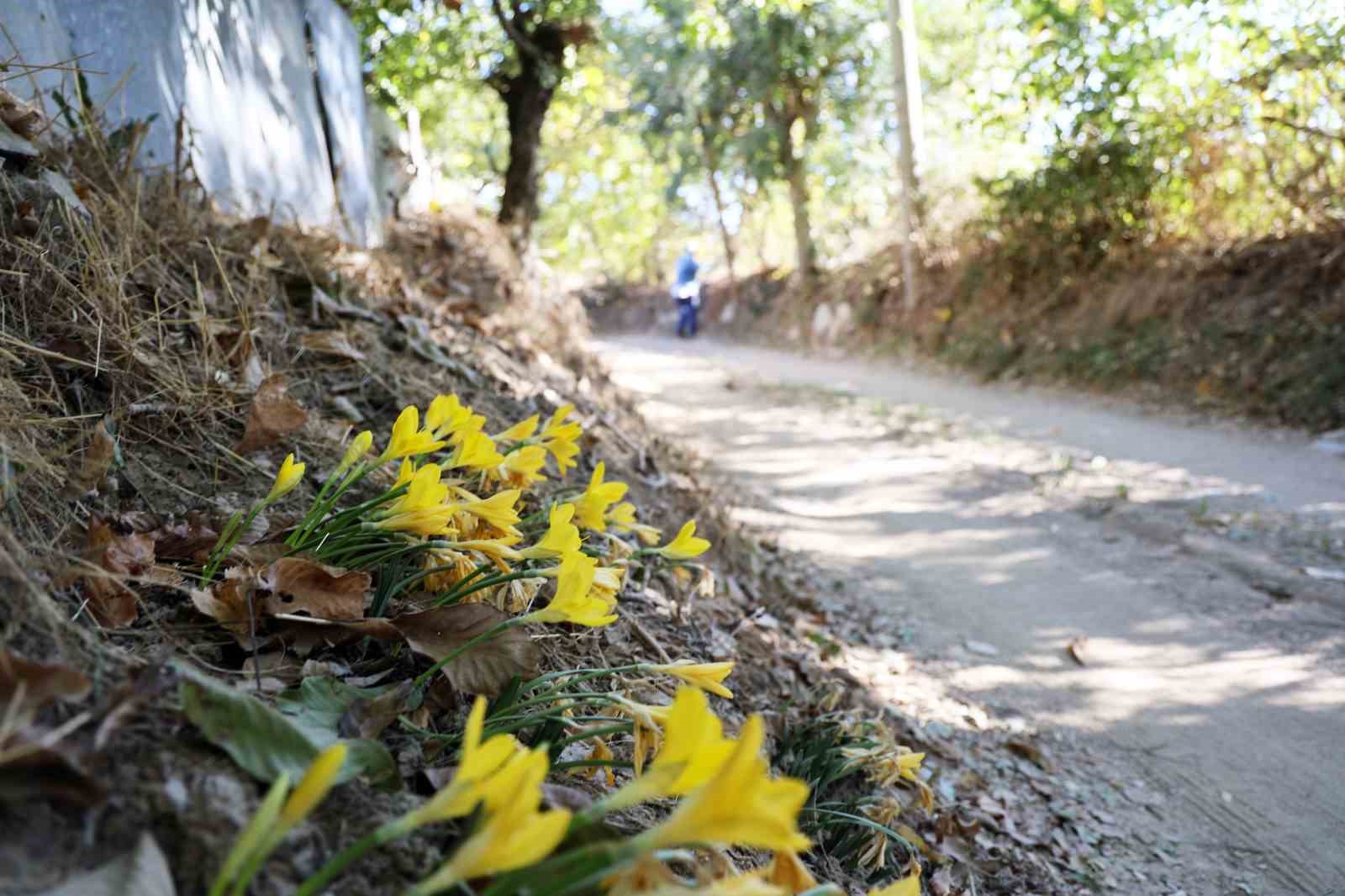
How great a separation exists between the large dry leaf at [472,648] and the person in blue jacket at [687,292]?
704 inches

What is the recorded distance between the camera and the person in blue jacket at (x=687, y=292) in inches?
739

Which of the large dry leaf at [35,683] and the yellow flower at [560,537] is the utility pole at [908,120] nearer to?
the yellow flower at [560,537]

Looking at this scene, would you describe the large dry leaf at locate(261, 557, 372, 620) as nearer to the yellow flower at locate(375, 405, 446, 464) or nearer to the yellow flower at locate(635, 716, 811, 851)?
the yellow flower at locate(375, 405, 446, 464)

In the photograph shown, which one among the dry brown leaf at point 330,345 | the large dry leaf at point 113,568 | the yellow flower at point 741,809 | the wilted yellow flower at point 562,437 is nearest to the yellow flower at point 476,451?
the wilted yellow flower at point 562,437

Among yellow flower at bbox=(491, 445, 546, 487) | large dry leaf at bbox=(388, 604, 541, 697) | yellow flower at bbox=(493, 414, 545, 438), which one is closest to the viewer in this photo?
large dry leaf at bbox=(388, 604, 541, 697)

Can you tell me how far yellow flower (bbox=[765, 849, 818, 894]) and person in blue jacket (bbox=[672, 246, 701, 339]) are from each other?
60.0 feet

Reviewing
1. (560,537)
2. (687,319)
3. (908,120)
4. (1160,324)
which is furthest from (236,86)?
(687,319)

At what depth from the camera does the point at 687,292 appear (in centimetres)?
1909

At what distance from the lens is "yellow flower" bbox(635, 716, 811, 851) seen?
68 cm

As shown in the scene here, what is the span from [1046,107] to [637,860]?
1051 centimetres

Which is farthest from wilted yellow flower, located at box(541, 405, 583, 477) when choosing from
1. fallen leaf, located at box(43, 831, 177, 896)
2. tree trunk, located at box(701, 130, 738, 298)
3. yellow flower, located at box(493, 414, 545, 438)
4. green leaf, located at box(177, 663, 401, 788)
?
tree trunk, located at box(701, 130, 738, 298)

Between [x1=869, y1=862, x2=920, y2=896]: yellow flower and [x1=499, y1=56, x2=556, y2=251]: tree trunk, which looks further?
[x1=499, y1=56, x2=556, y2=251]: tree trunk

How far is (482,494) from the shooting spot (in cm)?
186

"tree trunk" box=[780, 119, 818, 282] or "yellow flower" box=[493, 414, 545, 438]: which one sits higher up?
"tree trunk" box=[780, 119, 818, 282]
